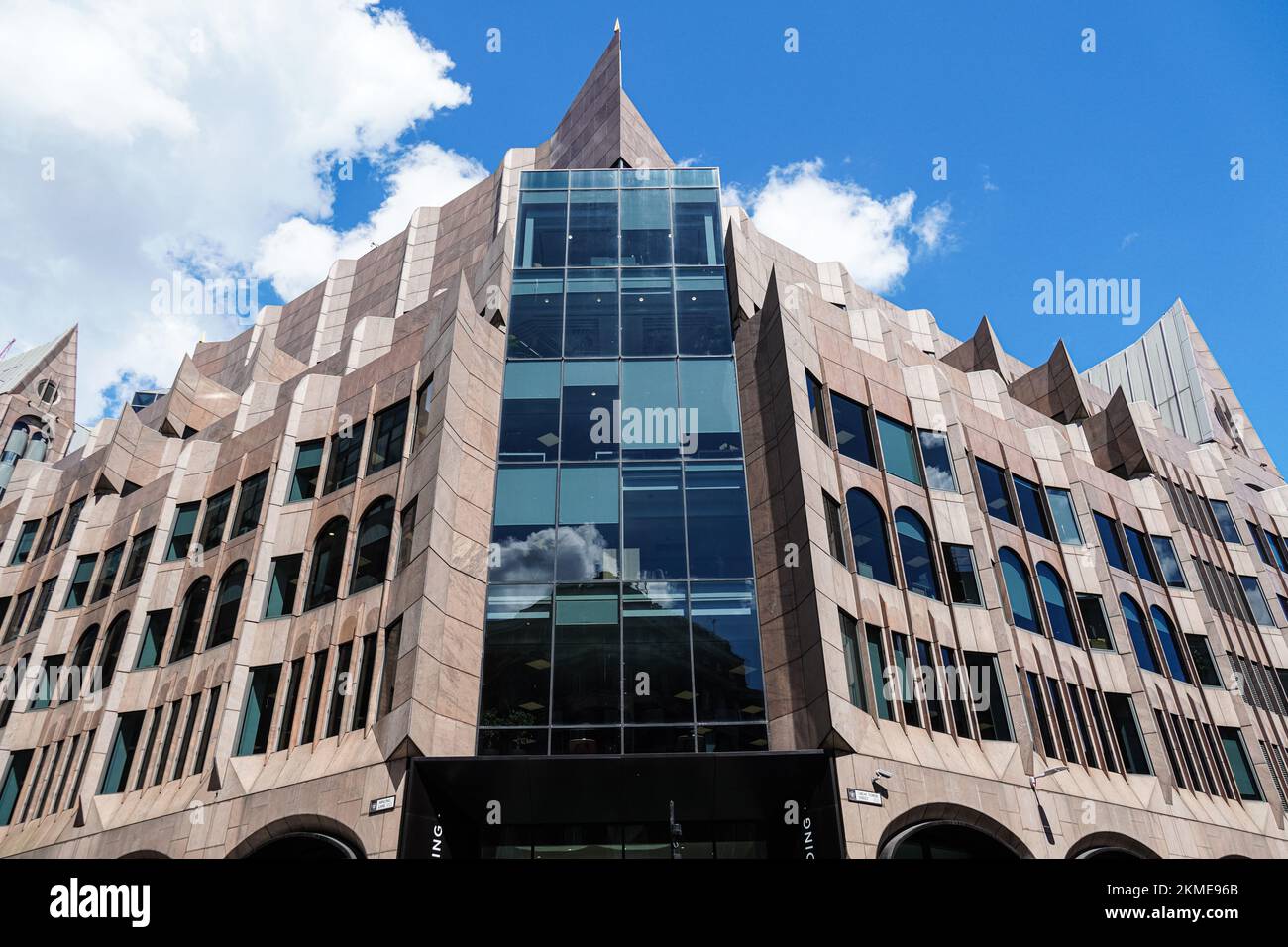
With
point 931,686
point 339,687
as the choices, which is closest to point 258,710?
point 339,687

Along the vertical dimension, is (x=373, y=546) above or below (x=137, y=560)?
below

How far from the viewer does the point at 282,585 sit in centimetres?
2683

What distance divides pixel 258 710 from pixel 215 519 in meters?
8.51

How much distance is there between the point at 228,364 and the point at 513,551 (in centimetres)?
3049

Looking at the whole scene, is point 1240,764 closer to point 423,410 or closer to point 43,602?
point 423,410

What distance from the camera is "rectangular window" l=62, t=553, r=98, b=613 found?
33.2 meters

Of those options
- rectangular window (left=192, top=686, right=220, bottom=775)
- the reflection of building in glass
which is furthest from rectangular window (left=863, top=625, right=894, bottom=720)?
rectangular window (left=192, top=686, right=220, bottom=775)

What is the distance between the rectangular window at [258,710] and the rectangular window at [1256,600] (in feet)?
126

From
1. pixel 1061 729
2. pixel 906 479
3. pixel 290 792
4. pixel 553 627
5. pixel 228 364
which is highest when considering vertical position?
pixel 228 364

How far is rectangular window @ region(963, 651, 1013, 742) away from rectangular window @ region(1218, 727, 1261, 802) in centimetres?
1211

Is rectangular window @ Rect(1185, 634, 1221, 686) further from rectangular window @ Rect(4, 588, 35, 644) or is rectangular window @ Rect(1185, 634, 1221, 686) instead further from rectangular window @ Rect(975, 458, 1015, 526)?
rectangular window @ Rect(4, 588, 35, 644)
